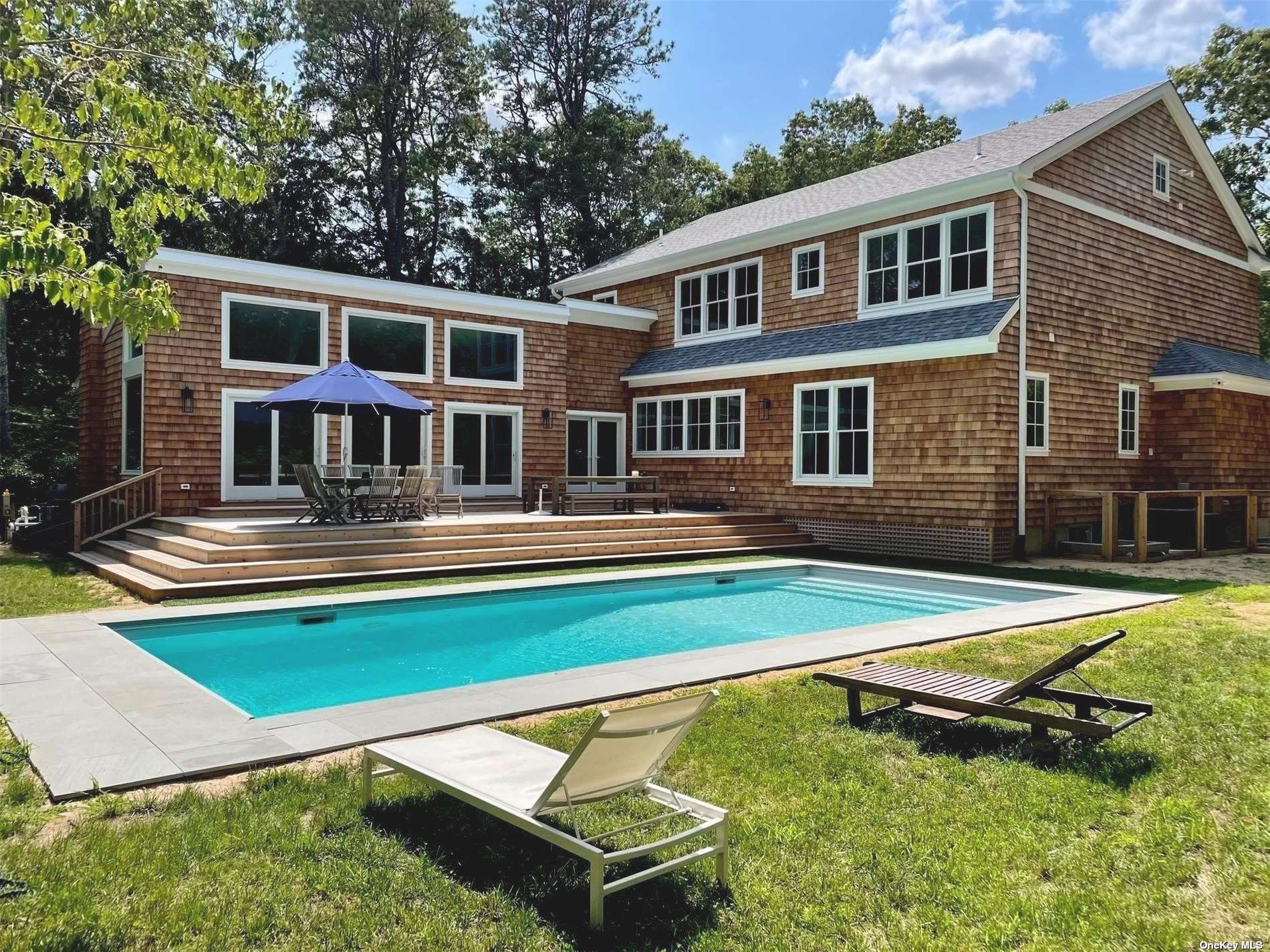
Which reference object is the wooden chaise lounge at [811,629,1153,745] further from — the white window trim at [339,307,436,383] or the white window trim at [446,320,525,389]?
the white window trim at [446,320,525,389]

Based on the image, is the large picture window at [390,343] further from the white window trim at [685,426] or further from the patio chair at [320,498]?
the white window trim at [685,426]

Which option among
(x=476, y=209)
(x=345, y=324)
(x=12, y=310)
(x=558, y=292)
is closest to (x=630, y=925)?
(x=345, y=324)

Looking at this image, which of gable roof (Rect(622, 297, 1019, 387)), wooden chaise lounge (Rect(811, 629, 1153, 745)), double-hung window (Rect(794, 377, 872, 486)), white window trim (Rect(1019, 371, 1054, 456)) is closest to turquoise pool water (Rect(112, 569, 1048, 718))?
wooden chaise lounge (Rect(811, 629, 1153, 745))

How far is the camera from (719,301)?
19156 millimetres

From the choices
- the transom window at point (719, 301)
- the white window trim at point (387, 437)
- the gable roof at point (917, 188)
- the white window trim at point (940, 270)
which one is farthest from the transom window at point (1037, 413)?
the white window trim at point (387, 437)

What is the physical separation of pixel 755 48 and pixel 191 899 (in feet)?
86.0

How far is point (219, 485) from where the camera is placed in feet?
47.4

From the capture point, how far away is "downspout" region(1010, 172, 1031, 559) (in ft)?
45.4

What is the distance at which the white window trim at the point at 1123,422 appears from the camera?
16.0m

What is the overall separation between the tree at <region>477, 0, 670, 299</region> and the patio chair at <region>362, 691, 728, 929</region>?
30.9 meters

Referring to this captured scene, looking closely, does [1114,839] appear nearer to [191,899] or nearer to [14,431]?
[191,899]

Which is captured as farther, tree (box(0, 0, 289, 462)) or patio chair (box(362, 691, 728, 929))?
tree (box(0, 0, 289, 462))

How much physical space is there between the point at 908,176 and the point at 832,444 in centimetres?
553

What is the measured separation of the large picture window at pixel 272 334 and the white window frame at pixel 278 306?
11mm
